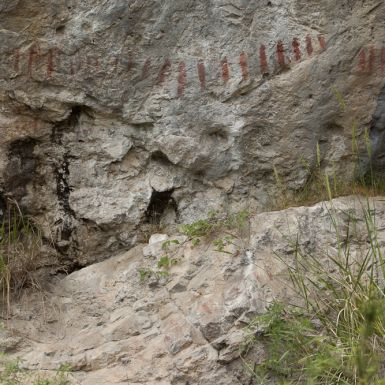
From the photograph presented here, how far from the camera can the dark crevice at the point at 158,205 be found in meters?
3.95

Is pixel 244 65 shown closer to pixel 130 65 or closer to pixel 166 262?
pixel 130 65

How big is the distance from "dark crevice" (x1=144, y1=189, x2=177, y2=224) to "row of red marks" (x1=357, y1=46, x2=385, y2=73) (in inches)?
46.5

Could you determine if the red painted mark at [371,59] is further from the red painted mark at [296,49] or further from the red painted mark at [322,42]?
the red painted mark at [296,49]

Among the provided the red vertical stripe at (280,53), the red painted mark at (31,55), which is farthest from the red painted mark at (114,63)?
the red vertical stripe at (280,53)

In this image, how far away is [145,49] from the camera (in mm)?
3885

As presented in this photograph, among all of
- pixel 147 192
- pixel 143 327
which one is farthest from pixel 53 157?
pixel 143 327

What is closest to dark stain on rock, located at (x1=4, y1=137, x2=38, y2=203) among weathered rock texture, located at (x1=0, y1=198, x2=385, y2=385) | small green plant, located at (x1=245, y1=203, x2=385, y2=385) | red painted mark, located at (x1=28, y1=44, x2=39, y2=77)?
red painted mark, located at (x1=28, y1=44, x2=39, y2=77)

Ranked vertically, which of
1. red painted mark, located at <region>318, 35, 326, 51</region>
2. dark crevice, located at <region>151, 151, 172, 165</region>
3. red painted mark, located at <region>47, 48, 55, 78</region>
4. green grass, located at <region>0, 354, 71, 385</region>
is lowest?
green grass, located at <region>0, 354, 71, 385</region>

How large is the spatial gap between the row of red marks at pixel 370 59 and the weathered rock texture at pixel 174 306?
27.3 inches

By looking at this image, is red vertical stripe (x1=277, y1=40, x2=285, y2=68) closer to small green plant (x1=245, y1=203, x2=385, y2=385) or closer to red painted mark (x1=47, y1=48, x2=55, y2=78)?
small green plant (x1=245, y1=203, x2=385, y2=385)

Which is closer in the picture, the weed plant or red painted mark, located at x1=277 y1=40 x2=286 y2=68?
the weed plant

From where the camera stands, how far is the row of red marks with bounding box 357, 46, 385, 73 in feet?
12.8

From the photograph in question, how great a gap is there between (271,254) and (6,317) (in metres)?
1.29

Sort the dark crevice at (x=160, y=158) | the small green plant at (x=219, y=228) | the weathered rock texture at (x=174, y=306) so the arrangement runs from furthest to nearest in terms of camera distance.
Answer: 1. the dark crevice at (x=160, y=158)
2. the small green plant at (x=219, y=228)
3. the weathered rock texture at (x=174, y=306)
